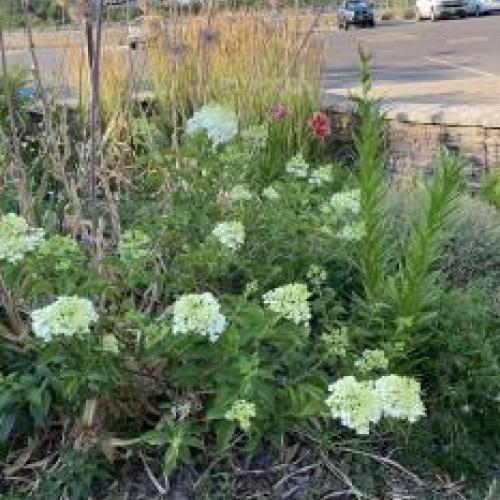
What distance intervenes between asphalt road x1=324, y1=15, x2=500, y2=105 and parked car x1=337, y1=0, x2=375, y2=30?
1.42 feet

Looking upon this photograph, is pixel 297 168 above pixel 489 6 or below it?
above

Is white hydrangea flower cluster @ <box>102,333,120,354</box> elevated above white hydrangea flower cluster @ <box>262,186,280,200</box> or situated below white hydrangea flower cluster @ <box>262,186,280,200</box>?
below

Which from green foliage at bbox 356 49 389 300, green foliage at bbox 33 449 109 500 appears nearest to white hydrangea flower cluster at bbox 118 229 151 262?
green foliage at bbox 33 449 109 500

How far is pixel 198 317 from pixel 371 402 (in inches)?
18.2

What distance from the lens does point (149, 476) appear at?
9.13 ft

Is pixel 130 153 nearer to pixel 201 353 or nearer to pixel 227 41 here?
pixel 227 41

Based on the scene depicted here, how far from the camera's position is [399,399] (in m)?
2.33

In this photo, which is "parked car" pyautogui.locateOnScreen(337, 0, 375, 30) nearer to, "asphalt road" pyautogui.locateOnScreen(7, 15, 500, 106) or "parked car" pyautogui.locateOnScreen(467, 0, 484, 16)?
"asphalt road" pyautogui.locateOnScreen(7, 15, 500, 106)

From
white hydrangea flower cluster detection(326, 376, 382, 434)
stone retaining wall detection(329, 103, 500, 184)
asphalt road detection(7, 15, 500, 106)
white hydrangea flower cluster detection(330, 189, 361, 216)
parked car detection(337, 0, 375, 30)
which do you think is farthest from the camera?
parked car detection(337, 0, 375, 30)

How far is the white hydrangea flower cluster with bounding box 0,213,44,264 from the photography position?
2568 millimetres

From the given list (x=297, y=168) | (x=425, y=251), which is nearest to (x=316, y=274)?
(x=425, y=251)

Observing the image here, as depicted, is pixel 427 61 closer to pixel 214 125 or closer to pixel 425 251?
pixel 214 125

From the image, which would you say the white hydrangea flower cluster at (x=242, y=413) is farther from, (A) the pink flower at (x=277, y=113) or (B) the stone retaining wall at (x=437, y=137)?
(A) the pink flower at (x=277, y=113)

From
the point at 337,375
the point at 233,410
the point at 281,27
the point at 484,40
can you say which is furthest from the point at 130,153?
the point at 484,40
